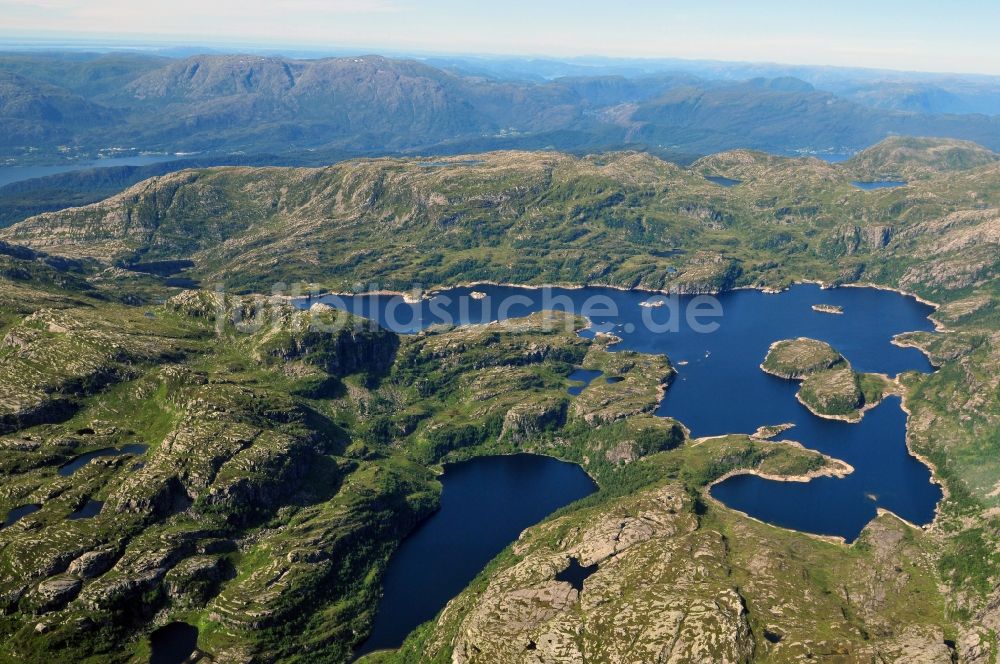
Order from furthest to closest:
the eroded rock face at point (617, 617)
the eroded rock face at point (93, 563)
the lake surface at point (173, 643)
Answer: the eroded rock face at point (93, 563) < the lake surface at point (173, 643) < the eroded rock face at point (617, 617)

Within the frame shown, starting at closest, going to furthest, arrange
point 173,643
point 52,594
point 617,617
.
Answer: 1. point 617,617
2. point 52,594
3. point 173,643

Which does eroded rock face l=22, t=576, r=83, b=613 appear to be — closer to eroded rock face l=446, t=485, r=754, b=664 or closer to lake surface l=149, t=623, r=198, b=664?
lake surface l=149, t=623, r=198, b=664

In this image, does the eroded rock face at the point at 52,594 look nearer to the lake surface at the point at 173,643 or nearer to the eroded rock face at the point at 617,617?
the lake surface at the point at 173,643

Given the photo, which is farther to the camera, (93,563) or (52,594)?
(93,563)

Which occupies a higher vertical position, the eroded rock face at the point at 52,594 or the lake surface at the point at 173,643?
the eroded rock face at the point at 52,594

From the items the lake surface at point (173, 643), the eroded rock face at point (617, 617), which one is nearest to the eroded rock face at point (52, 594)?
the lake surface at point (173, 643)

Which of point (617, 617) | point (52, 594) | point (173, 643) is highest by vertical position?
point (617, 617)

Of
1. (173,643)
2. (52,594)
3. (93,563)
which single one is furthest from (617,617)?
(52,594)

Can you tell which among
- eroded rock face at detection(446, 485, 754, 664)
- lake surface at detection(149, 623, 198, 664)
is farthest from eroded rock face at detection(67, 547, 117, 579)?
eroded rock face at detection(446, 485, 754, 664)

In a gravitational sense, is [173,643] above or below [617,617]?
below

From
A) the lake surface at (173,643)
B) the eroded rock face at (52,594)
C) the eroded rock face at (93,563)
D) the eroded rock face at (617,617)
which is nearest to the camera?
the eroded rock face at (617,617)

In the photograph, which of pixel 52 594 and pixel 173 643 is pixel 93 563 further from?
pixel 173 643

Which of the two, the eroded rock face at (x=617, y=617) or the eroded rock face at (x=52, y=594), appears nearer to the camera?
the eroded rock face at (x=617, y=617)

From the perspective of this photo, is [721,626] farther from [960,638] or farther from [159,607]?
[159,607]
